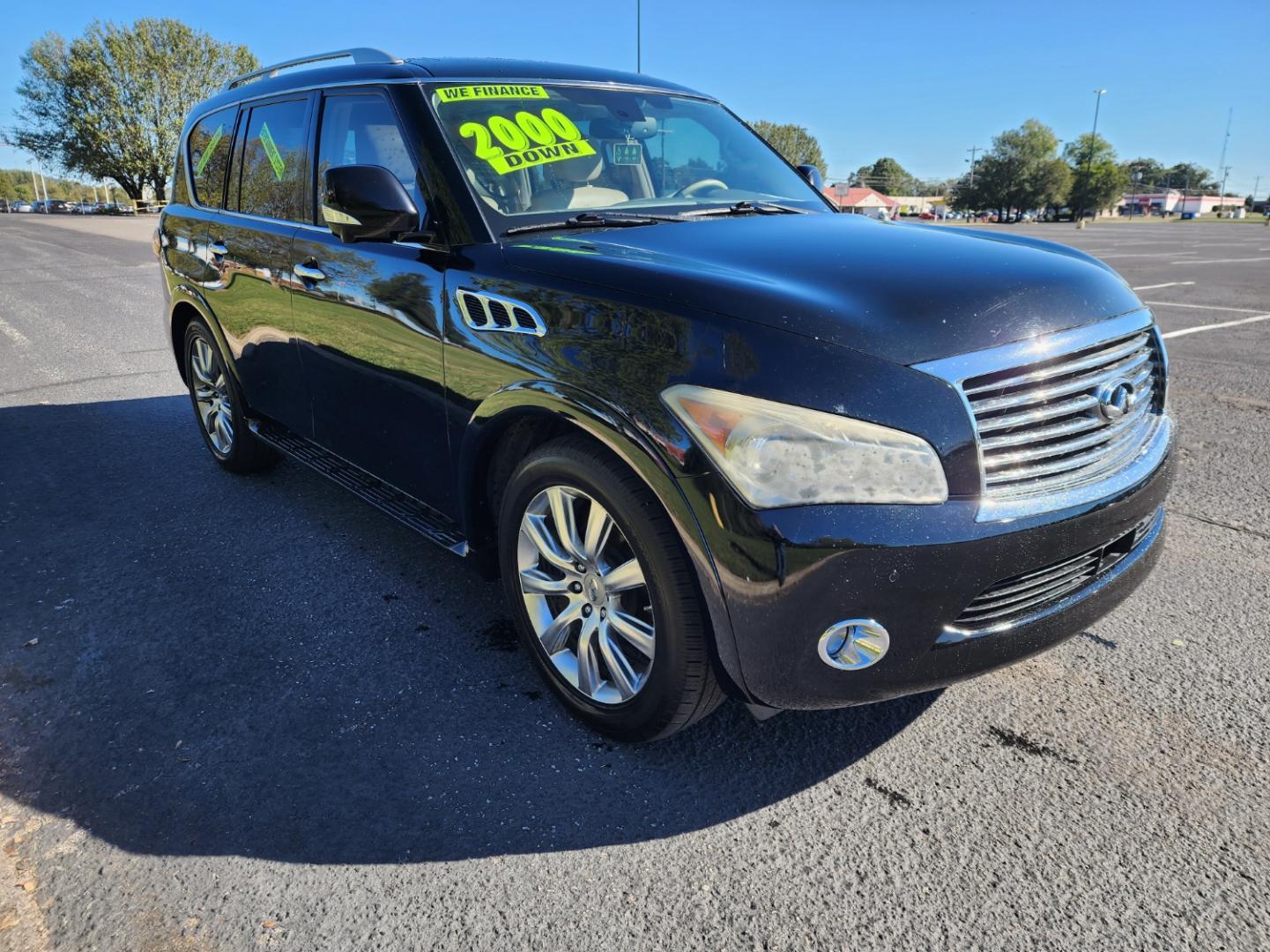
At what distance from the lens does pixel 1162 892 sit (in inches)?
78.1

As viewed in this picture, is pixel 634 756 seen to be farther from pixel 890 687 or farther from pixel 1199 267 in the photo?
pixel 1199 267

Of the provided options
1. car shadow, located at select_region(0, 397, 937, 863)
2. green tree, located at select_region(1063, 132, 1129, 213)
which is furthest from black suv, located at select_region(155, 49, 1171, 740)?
green tree, located at select_region(1063, 132, 1129, 213)

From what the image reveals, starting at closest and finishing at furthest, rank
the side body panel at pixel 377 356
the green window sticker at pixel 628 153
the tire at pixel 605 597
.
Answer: the tire at pixel 605 597 < the side body panel at pixel 377 356 < the green window sticker at pixel 628 153

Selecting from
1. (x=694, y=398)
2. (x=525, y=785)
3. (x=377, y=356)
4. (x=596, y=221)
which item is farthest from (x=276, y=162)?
(x=525, y=785)

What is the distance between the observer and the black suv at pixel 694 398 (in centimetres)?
197

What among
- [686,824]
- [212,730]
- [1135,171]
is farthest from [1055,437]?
[1135,171]

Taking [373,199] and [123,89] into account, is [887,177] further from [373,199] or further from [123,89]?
[373,199]

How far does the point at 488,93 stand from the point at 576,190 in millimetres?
485

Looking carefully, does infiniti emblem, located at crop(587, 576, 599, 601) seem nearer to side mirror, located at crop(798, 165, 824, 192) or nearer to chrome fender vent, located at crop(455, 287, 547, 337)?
chrome fender vent, located at crop(455, 287, 547, 337)

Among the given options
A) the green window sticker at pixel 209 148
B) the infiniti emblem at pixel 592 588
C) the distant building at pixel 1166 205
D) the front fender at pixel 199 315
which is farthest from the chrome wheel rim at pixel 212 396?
the distant building at pixel 1166 205

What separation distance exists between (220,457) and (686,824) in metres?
3.75

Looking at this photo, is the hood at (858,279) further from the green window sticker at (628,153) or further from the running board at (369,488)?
the running board at (369,488)

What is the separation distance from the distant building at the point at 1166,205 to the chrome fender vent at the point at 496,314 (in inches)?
5845

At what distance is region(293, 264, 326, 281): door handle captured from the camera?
11.2 feet
